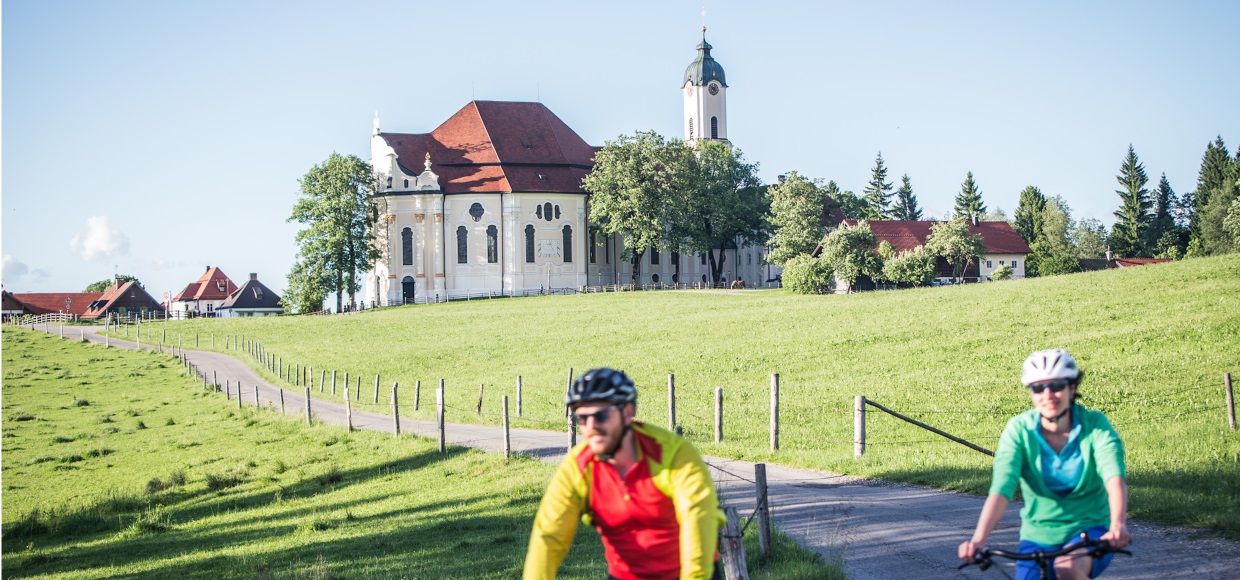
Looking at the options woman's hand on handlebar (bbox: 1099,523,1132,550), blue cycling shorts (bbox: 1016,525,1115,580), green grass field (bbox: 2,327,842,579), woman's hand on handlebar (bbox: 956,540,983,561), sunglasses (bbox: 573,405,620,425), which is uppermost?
sunglasses (bbox: 573,405,620,425)

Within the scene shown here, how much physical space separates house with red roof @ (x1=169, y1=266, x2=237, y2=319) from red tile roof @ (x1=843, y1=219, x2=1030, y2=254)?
82.3 metres

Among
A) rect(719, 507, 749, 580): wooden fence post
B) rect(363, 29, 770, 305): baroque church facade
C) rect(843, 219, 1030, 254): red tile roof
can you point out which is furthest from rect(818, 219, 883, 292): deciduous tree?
rect(719, 507, 749, 580): wooden fence post

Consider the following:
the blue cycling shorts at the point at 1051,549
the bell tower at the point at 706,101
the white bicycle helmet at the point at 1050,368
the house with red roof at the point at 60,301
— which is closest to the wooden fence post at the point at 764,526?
the blue cycling shorts at the point at 1051,549

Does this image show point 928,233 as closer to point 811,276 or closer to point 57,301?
point 811,276

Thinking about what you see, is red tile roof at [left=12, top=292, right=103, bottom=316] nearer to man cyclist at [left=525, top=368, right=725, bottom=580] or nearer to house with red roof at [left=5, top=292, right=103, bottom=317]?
house with red roof at [left=5, top=292, right=103, bottom=317]

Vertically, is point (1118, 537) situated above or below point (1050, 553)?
above

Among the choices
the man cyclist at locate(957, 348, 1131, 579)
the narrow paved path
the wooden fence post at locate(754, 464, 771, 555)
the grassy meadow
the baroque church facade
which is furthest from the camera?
the baroque church facade

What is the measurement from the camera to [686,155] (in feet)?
274

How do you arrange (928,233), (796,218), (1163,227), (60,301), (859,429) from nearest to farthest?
1. (859,429)
2. (796,218)
3. (928,233)
4. (1163,227)
5. (60,301)

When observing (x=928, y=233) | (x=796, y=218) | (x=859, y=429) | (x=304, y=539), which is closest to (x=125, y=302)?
(x=796, y=218)

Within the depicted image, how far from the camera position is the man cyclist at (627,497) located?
4.65 m

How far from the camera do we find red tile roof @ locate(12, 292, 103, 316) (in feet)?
442

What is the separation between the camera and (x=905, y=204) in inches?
6147

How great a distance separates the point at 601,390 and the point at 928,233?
87083 millimetres
